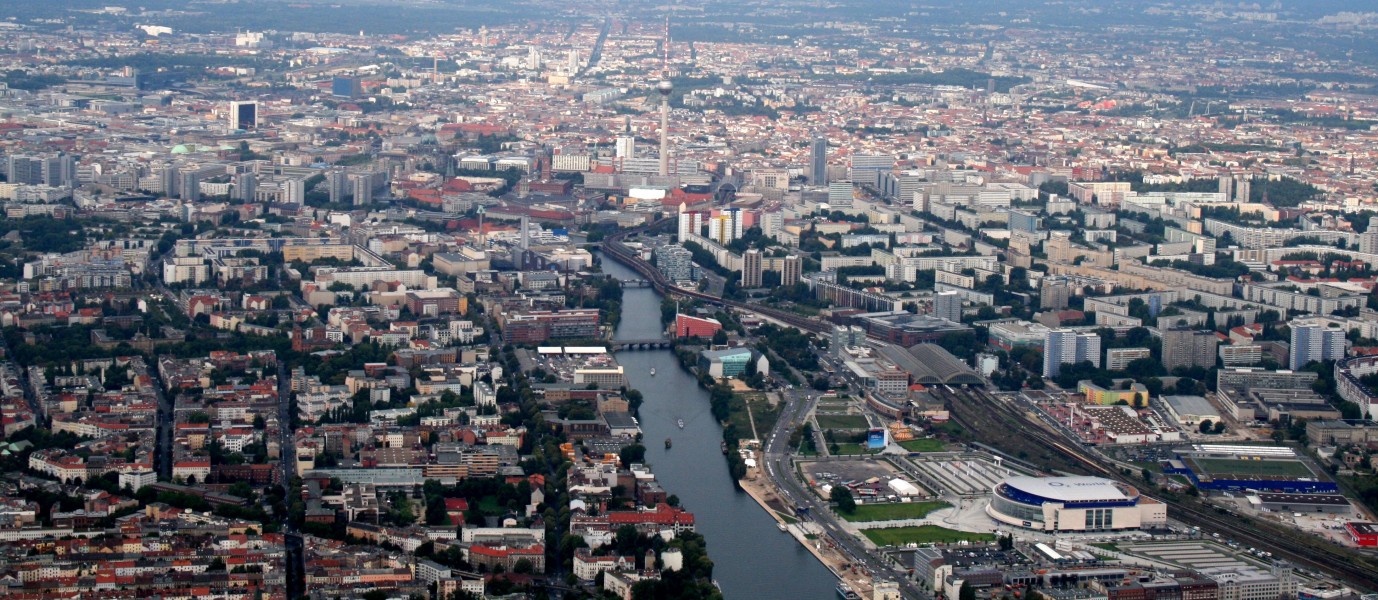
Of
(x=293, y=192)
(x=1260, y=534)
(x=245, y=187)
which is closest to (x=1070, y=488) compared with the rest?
(x=1260, y=534)

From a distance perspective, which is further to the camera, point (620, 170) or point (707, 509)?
point (620, 170)

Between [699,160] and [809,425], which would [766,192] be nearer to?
[699,160]

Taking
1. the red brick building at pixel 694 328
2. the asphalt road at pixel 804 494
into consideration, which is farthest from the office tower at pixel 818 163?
the asphalt road at pixel 804 494

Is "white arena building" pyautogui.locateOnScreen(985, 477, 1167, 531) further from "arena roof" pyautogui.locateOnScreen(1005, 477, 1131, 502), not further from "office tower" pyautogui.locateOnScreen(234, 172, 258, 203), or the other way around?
"office tower" pyautogui.locateOnScreen(234, 172, 258, 203)

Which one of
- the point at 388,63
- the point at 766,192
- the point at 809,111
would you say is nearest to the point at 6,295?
the point at 766,192

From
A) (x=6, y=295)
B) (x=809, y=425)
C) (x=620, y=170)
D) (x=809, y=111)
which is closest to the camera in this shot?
(x=809, y=425)

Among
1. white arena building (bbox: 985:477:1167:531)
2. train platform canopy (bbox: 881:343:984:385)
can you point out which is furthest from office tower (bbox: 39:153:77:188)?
white arena building (bbox: 985:477:1167:531)

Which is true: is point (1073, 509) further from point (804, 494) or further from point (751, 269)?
point (751, 269)
